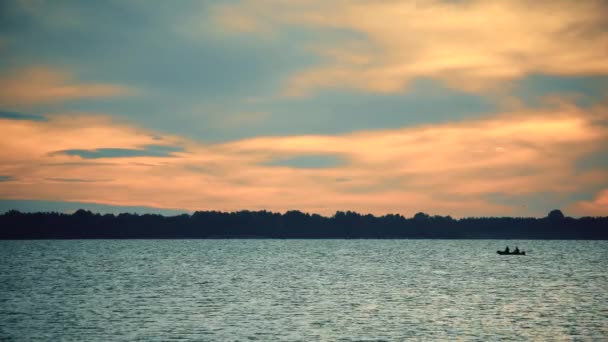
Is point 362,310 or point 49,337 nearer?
point 49,337

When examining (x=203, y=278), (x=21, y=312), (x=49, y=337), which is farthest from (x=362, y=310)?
(x=203, y=278)

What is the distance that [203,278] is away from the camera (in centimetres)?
11888

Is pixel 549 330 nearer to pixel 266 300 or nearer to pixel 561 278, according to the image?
pixel 266 300

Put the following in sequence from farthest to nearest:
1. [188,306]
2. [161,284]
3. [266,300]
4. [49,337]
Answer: [161,284] → [266,300] → [188,306] → [49,337]

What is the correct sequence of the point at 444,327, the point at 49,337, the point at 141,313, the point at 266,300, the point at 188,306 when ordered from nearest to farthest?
the point at 49,337, the point at 444,327, the point at 141,313, the point at 188,306, the point at 266,300

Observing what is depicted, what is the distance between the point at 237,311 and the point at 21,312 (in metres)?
22.6

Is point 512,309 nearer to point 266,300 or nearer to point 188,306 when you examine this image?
point 266,300

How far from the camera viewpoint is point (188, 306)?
73625 millimetres

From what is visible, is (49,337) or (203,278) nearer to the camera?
(49,337)

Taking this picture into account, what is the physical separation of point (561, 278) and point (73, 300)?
8334 cm

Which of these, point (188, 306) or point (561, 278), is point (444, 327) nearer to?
point (188, 306)

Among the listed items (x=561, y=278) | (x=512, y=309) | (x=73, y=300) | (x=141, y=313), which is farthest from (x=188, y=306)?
(x=561, y=278)

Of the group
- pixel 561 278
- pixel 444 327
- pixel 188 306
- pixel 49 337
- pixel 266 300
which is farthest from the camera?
pixel 561 278

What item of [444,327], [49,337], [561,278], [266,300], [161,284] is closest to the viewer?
[49,337]
